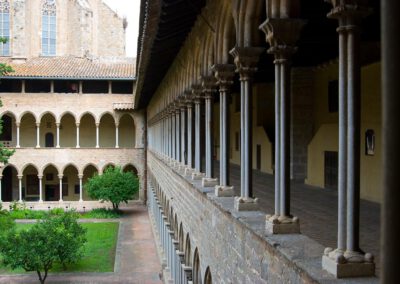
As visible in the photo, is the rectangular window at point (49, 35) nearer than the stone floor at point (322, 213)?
No

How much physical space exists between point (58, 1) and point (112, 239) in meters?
28.0

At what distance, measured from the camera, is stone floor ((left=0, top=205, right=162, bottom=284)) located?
70.4 ft

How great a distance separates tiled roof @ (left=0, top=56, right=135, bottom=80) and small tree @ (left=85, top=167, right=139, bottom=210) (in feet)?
25.3

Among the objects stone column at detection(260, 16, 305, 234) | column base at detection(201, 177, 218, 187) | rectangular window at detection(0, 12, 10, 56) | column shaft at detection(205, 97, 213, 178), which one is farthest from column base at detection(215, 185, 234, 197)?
rectangular window at detection(0, 12, 10, 56)

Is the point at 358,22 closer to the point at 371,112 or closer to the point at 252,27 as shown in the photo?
the point at 252,27

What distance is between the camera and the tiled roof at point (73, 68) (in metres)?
39.3

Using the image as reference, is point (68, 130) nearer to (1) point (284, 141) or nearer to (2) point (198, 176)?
(2) point (198, 176)

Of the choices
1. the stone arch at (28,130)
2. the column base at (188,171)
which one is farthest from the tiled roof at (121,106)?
the column base at (188,171)

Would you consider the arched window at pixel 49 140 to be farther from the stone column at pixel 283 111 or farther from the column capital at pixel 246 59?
the stone column at pixel 283 111

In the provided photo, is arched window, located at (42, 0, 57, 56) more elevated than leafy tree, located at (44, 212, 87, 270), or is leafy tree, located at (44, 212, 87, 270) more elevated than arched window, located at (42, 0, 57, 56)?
arched window, located at (42, 0, 57, 56)

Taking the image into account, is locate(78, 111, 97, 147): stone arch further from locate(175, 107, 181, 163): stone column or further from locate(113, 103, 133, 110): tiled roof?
locate(175, 107, 181, 163): stone column

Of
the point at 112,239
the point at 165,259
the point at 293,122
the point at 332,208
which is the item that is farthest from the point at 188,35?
the point at 112,239

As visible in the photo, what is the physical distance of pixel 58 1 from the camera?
161ft

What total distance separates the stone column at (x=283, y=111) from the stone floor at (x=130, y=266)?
16.7 meters
